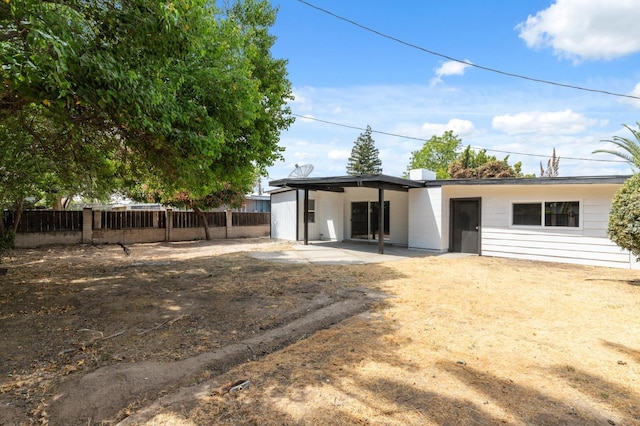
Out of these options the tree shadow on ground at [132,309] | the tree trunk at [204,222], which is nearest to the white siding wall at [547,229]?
the tree shadow on ground at [132,309]

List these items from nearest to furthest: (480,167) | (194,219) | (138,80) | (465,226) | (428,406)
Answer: (428,406) < (138,80) < (465,226) < (194,219) < (480,167)

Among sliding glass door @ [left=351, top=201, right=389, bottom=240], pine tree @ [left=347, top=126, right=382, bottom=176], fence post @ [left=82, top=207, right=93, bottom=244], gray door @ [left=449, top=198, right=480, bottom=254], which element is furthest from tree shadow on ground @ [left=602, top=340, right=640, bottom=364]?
pine tree @ [left=347, top=126, right=382, bottom=176]

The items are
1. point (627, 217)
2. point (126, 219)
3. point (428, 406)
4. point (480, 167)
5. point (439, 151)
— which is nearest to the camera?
point (428, 406)

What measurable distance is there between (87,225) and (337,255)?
987 centimetres

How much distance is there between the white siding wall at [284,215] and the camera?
1650cm

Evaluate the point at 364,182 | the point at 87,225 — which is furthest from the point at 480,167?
the point at 87,225

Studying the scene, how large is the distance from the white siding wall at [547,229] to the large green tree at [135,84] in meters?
7.91

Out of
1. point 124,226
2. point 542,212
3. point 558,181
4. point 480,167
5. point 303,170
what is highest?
point 480,167

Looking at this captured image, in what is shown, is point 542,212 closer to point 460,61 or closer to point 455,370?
point 460,61

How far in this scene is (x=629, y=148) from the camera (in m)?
12.1

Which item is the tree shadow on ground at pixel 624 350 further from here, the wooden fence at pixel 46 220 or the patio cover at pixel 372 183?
the wooden fence at pixel 46 220

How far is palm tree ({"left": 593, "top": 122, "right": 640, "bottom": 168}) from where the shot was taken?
1186 centimetres

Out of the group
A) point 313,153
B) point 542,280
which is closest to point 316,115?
point 542,280

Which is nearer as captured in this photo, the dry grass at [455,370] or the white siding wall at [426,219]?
the dry grass at [455,370]
